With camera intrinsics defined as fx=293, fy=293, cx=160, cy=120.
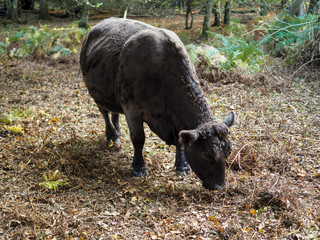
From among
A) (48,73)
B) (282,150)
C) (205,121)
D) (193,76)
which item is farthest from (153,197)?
Result: (48,73)

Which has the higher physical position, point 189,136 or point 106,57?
point 106,57

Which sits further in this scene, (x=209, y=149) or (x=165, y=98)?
(x=165, y=98)

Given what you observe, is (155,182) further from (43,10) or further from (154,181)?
(43,10)

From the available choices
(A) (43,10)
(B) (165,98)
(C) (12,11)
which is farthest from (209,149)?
(A) (43,10)

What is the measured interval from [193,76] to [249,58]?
6.96 meters

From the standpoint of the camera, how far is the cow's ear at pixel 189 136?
4.31 m

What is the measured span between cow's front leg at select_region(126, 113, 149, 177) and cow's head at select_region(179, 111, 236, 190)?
1.22 meters

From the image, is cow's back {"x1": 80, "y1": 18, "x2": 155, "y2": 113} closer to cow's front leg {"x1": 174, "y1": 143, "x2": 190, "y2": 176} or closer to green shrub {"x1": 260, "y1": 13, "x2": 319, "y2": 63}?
cow's front leg {"x1": 174, "y1": 143, "x2": 190, "y2": 176}

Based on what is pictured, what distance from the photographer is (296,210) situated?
4.38m

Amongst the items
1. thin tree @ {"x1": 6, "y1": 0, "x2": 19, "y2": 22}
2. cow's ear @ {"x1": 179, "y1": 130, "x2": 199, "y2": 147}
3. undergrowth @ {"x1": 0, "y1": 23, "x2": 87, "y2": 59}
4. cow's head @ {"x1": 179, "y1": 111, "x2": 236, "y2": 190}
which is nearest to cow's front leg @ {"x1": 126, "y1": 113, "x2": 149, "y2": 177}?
cow's head @ {"x1": 179, "y1": 111, "x2": 236, "y2": 190}

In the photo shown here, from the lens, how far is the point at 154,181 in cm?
576

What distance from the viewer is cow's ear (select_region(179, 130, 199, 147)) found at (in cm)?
431

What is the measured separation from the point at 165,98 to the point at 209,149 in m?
1.22

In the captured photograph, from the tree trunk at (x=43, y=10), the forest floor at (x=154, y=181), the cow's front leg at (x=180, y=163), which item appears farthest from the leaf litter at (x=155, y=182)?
the tree trunk at (x=43, y=10)
